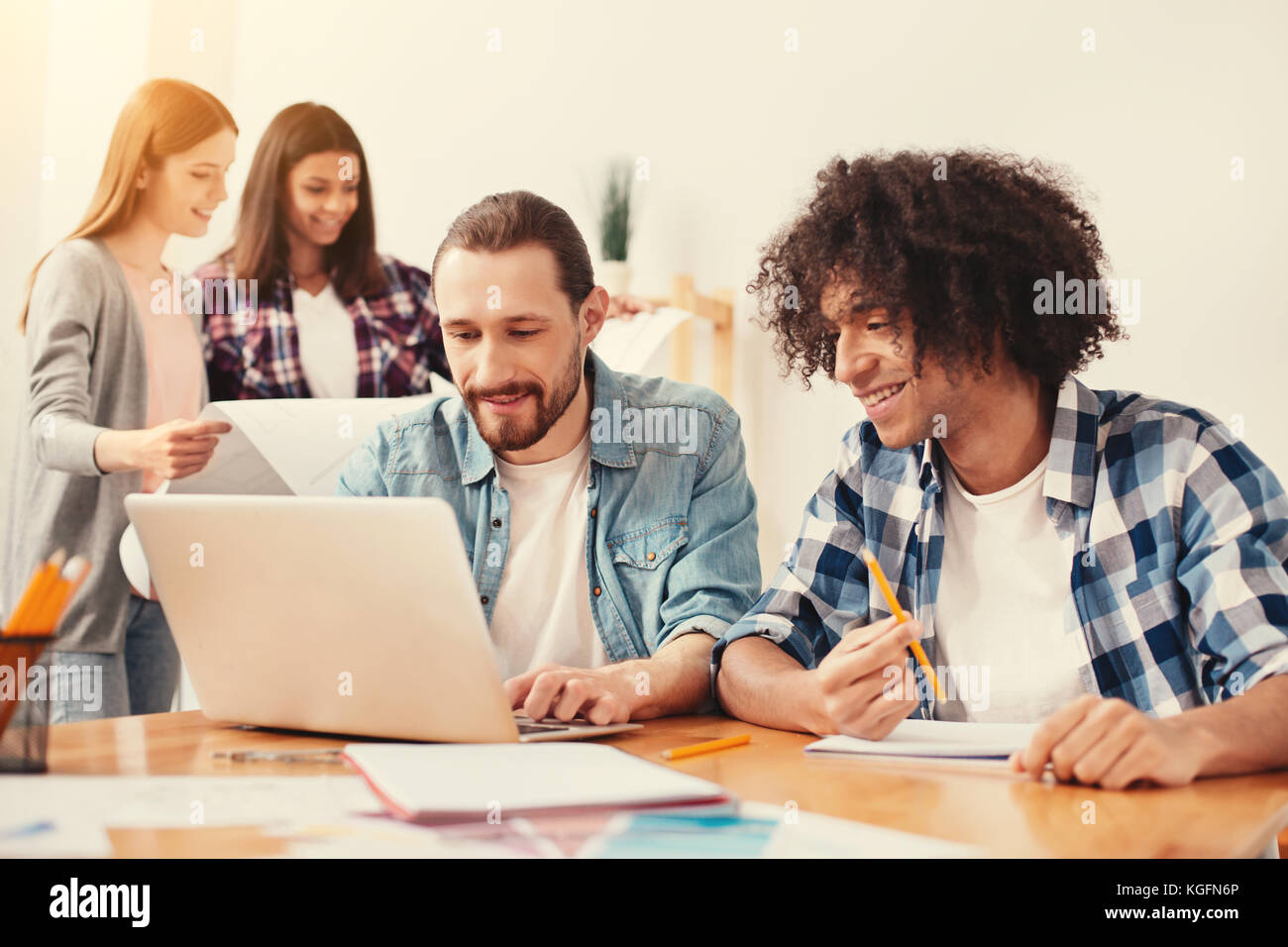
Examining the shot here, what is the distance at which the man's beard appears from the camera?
1.41 meters

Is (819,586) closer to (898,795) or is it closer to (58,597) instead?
(898,795)

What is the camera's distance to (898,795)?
762 mm

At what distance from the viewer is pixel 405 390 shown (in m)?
2.18

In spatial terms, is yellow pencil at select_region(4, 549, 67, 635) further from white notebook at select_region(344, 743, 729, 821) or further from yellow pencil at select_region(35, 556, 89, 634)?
white notebook at select_region(344, 743, 729, 821)

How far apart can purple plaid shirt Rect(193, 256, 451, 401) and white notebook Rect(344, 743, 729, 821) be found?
4.61ft

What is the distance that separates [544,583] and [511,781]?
2.34 ft

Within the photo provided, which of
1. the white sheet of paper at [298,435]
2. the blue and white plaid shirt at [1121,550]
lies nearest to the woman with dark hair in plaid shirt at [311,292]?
the white sheet of paper at [298,435]

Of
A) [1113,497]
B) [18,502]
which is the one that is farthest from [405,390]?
[1113,497]

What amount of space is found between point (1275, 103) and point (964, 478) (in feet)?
4.87

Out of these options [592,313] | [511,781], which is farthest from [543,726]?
[592,313]

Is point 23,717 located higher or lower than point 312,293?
lower

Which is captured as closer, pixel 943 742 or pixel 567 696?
pixel 943 742

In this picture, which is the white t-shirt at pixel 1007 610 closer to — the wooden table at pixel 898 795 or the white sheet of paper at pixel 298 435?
the wooden table at pixel 898 795
